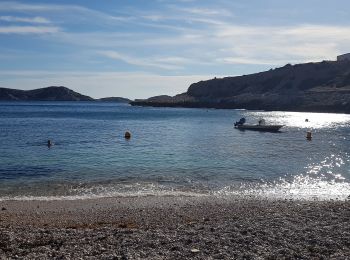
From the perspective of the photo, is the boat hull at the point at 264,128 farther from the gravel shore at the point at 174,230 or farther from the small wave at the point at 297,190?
the gravel shore at the point at 174,230

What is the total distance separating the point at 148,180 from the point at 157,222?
36.3 feet

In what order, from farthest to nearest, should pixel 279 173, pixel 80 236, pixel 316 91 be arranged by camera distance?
pixel 316 91
pixel 279 173
pixel 80 236

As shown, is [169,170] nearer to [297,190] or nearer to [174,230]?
[297,190]

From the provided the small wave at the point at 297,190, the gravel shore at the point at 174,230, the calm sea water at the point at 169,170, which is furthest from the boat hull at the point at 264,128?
the gravel shore at the point at 174,230

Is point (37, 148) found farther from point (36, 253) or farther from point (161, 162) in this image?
point (36, 253)

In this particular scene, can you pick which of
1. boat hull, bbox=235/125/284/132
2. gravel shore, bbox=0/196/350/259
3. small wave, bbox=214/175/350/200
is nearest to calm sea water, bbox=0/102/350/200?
small wave, bbox=214/175/350/200

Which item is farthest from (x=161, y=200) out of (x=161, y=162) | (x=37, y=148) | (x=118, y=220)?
(x=37, y=148)

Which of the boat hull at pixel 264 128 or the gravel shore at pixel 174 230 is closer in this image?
the gravel shore at pixel 174 230

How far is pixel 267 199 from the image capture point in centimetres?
2372

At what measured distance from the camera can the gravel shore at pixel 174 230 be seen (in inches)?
491

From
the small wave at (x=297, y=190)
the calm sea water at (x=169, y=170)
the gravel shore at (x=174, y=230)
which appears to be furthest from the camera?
the calm sea water at (x=169, y=170)

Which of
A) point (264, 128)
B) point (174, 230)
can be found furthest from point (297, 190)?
point (264, 128)

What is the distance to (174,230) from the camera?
1516 cm

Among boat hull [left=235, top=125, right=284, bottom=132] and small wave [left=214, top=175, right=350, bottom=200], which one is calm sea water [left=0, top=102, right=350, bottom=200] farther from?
boat hull [left=235, top=125, right=284, bottom=132]
